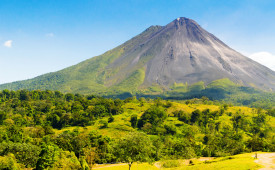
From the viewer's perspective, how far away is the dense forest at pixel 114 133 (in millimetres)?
55438

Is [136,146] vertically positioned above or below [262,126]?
above

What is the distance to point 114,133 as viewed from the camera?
12369 centimetres

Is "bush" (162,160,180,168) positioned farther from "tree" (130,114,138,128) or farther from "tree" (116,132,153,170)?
"tree" (130,114,138,128)

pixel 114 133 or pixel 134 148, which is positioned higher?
pixel 134 148

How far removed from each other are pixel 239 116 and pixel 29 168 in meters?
141

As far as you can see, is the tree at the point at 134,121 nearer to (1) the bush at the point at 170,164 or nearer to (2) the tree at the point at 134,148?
(1) the bush at the point at 170,164

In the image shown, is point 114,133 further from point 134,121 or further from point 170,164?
point 170,164

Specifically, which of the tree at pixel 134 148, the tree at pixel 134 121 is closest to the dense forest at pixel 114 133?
the tree at pixel 134 148

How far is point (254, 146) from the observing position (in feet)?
283

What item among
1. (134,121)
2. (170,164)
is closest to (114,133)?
(134,121)

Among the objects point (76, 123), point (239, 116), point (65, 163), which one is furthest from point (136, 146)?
point (239, 116)

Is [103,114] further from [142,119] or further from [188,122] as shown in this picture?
[188,122]

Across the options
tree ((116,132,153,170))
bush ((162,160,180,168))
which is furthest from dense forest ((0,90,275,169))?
bush ((162,160,180,168))

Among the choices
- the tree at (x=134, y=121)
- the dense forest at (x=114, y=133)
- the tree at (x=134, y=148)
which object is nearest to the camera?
the tree at (x=134, y=148)
